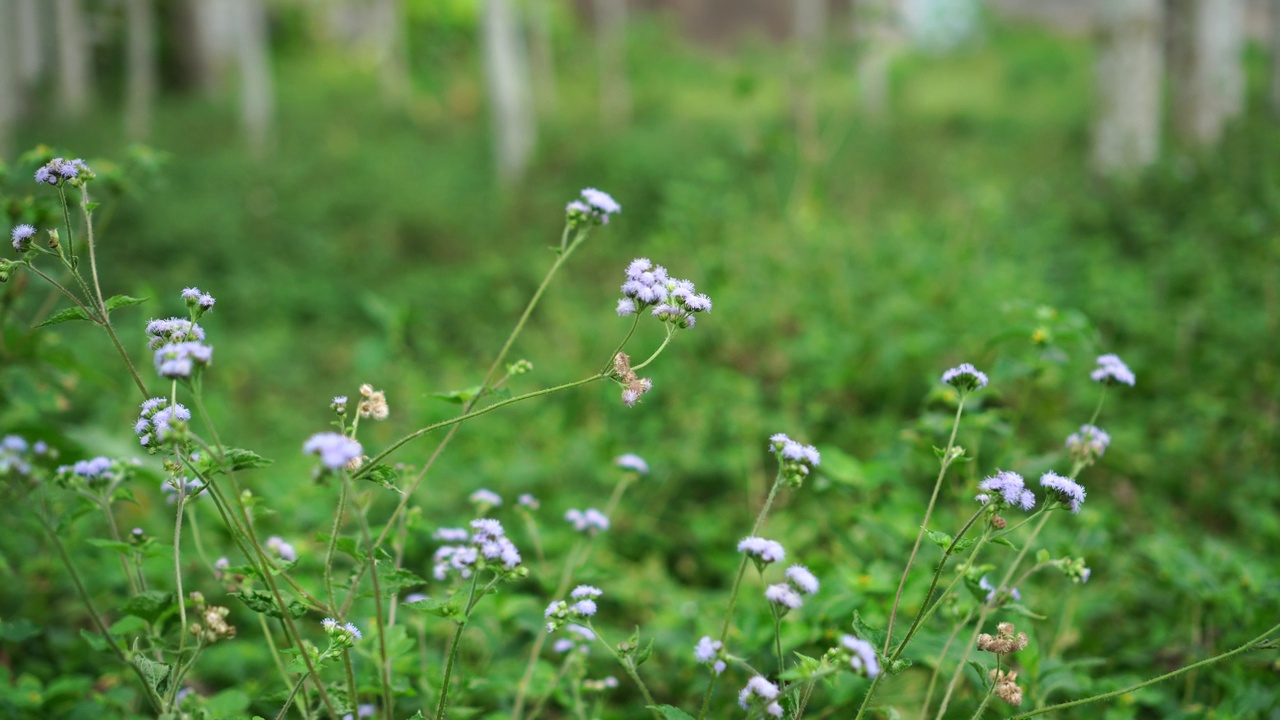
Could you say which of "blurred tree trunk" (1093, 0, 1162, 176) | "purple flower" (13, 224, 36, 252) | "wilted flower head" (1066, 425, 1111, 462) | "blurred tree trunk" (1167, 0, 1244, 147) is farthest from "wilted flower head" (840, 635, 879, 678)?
"blurred tree trunk" (1167, 0, 1244, 147)

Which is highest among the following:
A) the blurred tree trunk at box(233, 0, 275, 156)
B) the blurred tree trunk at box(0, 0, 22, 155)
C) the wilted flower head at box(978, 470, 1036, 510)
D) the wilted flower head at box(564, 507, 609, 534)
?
the blurred tree trunk at box(233, 0, 275, 156)

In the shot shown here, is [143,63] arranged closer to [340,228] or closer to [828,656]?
[340,228]

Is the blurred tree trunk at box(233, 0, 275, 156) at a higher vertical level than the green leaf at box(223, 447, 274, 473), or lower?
higher

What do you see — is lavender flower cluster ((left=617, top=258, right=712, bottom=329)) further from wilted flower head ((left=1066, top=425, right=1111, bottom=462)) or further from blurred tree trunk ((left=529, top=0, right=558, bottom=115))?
blurred tree trunk ((left=529, top=0, right=558, bottom=115))

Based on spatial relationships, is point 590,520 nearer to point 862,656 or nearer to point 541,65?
point 862,656

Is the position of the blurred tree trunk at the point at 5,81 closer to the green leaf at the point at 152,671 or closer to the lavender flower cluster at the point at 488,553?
the green leaf at the point at 152,671

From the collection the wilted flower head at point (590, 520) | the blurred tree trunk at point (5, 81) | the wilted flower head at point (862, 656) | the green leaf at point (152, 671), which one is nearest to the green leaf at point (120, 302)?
the green leaf at point (152, 671)
